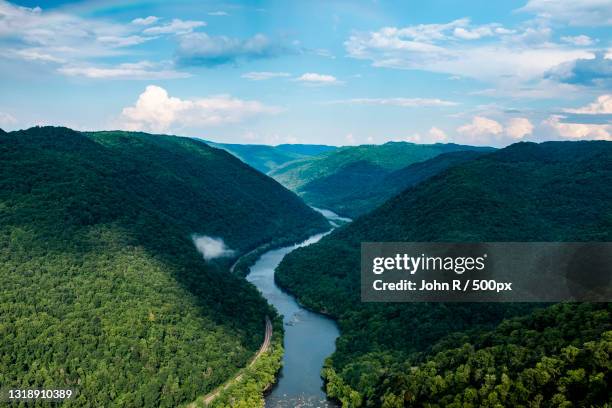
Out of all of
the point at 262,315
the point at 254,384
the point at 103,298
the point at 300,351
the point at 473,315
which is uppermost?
the point at 103,298

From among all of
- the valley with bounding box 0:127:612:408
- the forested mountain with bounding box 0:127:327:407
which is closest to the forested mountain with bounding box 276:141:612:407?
the valley with bounding box 0:127:612:408

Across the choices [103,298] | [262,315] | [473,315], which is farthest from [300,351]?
[103,298]

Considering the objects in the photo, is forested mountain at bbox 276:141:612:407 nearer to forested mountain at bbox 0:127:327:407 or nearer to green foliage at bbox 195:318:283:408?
green foliage at bbox 195:318:283:408

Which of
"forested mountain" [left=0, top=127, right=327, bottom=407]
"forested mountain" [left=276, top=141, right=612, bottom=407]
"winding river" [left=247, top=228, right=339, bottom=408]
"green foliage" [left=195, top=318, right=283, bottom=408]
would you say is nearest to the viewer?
"forested mountain" [left=276, top=141, right=612, bottom=407]

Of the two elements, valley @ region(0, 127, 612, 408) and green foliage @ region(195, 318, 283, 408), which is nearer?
valley @ region(0, 127, 612, 408)

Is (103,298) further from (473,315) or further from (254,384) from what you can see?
(473,315)

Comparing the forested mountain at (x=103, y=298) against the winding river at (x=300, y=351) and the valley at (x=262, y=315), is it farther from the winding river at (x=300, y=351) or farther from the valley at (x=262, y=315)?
the winding river at (x=300, y=351)
